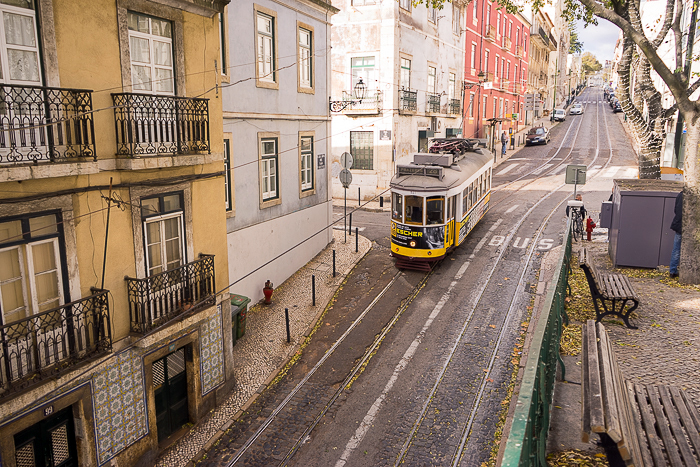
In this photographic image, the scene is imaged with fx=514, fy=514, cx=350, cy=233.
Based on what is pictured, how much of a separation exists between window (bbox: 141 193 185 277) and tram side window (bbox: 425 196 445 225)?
8.64 m

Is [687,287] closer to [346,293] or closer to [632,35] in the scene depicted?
[632,35]

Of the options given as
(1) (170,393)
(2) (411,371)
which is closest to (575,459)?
(2) (411,371)

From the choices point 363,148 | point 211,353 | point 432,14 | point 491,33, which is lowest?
point 211,353

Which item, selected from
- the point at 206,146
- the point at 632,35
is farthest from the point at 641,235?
the point at 206,146

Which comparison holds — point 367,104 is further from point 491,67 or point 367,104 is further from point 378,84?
point 491,67

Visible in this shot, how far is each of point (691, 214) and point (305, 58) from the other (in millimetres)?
12216

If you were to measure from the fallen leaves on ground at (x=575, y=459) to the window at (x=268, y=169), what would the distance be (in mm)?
11908

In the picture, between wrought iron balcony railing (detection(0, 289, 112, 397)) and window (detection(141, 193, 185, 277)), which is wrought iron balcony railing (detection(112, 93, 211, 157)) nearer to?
window (detection(141, 193, 185, 277))

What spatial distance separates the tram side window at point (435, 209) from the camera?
1620 cm

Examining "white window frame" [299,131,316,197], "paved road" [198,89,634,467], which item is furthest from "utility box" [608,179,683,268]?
"white window frame" [299,131,316,197]

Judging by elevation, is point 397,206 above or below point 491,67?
below

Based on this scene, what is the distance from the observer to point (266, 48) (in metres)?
15.2

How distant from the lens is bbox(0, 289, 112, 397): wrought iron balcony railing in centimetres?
682

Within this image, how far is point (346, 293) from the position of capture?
51.9 feet
